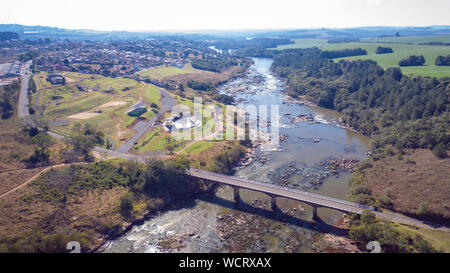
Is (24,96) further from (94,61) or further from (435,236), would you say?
(435,236)

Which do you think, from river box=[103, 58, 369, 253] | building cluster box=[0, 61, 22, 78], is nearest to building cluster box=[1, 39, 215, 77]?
building cluster box=[0, 61, 22, 78]

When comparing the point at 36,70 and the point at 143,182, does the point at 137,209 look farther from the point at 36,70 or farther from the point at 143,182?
the point at 36,70

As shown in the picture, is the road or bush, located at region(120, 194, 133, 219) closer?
the road

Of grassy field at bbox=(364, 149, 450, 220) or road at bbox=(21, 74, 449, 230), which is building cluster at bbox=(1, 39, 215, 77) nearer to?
road at bbox=(21, 74, 449, 230)

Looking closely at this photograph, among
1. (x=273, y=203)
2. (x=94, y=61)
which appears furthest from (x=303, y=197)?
(x=94, y=61)

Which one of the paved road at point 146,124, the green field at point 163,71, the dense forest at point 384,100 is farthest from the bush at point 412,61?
the green field at point 163,71

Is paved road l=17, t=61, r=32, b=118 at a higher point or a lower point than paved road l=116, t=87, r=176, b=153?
higher
